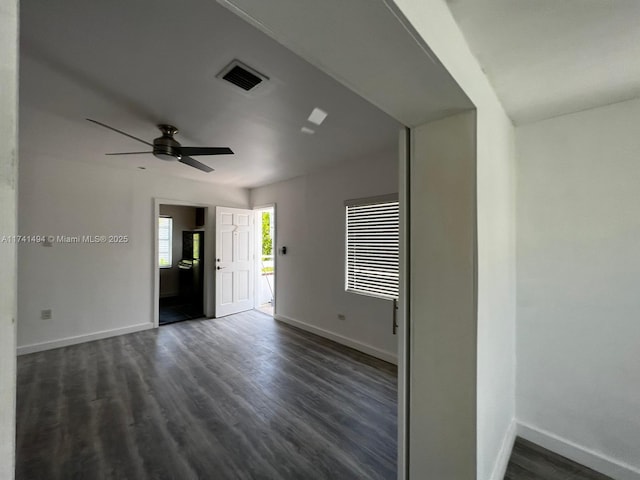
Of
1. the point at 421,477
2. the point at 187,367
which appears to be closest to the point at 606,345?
the point at 421,477

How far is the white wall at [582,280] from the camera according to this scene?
1.62 meters

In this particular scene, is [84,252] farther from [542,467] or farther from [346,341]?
[542,467]

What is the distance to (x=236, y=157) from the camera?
11.3 ft

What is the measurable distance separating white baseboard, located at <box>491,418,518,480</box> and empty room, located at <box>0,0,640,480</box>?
3cm

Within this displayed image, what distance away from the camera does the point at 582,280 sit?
1.76m

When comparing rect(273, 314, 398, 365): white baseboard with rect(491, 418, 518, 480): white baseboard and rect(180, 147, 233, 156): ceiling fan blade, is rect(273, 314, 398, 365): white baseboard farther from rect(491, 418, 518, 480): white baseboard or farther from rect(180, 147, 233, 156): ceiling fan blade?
rect(180, 147, 233, 156): ceiling fan blade

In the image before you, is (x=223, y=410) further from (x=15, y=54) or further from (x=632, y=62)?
(x=632, y=62)

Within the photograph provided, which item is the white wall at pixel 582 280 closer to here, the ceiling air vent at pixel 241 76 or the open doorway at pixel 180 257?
the ceiling air vent at pixel 241 76

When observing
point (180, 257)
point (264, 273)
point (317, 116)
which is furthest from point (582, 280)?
point (180, 257)

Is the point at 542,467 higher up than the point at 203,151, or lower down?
lower down

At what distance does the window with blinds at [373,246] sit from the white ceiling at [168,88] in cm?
70

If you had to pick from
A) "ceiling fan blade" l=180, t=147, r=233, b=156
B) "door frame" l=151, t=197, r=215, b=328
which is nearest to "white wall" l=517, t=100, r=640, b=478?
"ceiling fan blade" l=180, t=147, r=233, b=156

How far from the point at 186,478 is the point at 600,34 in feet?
10.1

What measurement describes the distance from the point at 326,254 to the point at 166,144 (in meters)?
2.38
